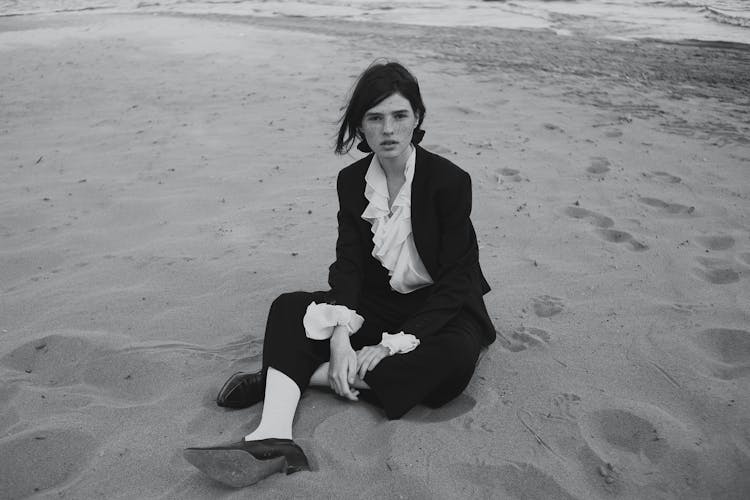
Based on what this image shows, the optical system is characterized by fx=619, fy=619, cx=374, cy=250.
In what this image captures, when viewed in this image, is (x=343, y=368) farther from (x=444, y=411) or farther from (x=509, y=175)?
(x=509, y=175)

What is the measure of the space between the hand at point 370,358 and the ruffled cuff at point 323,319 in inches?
6.1

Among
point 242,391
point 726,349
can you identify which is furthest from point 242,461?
point 726,349

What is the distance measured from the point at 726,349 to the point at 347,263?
5.39ft

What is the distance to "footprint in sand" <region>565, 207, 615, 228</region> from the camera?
3.76m

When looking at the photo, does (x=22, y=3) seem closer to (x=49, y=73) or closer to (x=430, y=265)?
(x=49, y=73)

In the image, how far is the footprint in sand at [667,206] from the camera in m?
3.88

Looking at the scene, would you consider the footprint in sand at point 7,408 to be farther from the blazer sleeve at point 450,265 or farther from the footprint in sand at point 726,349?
the footprint in sand at point 726,349

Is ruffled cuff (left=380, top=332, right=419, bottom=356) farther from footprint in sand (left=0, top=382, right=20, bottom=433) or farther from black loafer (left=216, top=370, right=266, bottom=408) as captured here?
footprint in sand (left=0, top=382, right=20, bottom=433)

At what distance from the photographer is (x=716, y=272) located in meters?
3.18

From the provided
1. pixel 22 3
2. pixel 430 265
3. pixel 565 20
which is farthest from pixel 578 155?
pixel 22 3

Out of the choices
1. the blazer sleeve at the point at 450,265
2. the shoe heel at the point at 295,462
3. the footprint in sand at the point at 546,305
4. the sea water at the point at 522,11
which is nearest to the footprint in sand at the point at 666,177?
the footprint in sand at the point at 546,305

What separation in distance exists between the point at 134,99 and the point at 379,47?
413 centimetres

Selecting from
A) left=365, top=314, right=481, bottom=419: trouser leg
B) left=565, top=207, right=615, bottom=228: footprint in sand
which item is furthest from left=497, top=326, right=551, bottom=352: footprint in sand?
left=565, top=207, right=615, bottom=228: footprint in sand

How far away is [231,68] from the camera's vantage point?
7520mm
